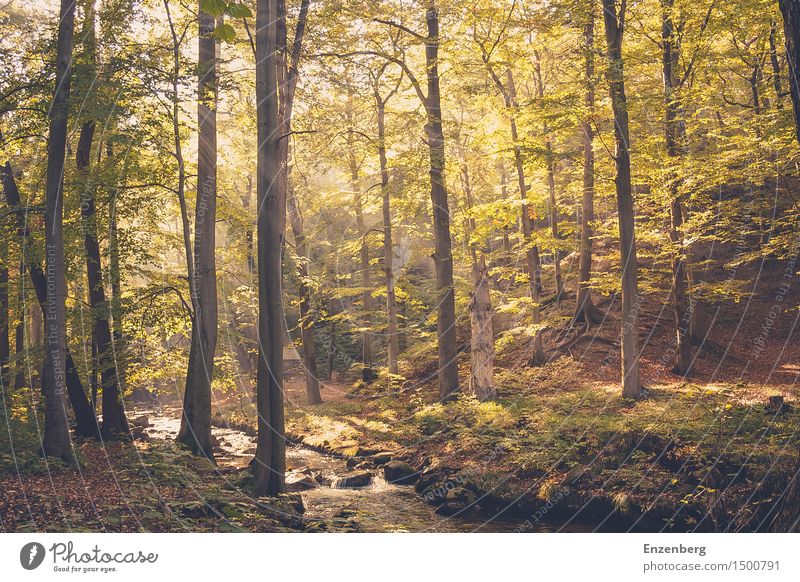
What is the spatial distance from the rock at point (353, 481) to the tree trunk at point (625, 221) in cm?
622

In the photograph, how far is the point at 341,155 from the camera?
2109 cm

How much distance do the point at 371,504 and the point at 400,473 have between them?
203cm

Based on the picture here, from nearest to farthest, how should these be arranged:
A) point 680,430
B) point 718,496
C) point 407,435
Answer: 1. point 718,496
2. point 680,430
3. point 407,435

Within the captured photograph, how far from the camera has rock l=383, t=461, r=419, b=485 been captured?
13242 millimetres

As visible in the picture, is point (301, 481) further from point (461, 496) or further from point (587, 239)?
point (587, 239)

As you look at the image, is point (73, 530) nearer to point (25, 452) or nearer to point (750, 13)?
point (25, 452)

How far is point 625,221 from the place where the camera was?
1369 centimetres

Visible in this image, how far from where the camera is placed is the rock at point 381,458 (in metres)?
14.7

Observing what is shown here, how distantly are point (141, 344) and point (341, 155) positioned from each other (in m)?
10.5

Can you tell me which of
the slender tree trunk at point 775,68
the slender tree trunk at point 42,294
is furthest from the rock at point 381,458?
the slender tree trunk at point 775,68

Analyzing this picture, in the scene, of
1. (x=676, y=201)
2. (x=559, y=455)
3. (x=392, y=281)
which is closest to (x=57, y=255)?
(x=559, y=455)

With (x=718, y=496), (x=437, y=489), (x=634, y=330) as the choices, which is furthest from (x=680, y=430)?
(x=437, y=489)
